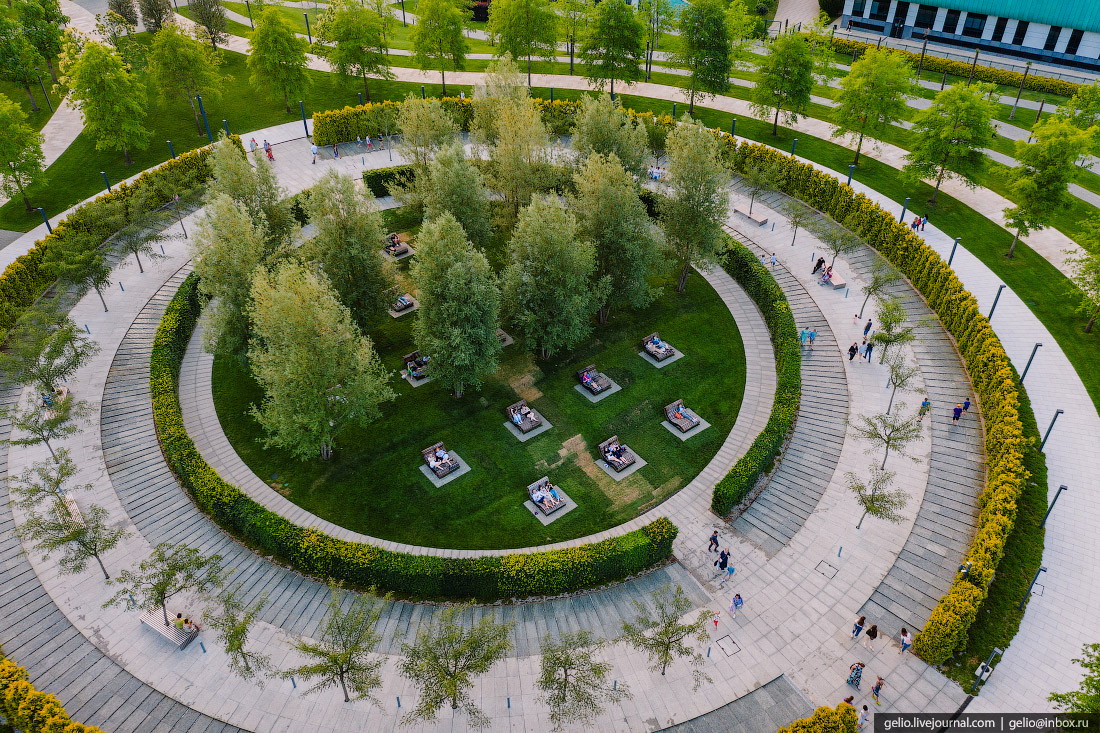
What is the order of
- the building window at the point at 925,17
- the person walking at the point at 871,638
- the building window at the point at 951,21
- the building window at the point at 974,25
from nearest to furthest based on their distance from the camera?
the person walking at the point at 871,638 → the building window at the point at 974,25 → the building window at the point at 951,21 → the building window at the point at 925,17

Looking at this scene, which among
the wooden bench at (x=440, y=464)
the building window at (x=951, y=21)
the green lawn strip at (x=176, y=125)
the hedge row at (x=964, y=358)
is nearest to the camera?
the hedge row at (x=964, y=358)

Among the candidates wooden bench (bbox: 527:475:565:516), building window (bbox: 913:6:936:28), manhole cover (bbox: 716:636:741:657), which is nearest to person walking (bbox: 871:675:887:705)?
manhole cover (bbox: 716:636:741:657)

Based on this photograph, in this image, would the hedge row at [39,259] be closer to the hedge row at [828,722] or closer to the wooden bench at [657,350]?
the wooden bench at [657,350]

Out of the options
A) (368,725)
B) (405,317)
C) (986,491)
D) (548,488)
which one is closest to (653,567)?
(548,488)

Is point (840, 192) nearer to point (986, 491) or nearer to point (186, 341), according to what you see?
point (986, 491)

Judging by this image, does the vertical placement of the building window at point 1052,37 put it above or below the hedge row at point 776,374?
above

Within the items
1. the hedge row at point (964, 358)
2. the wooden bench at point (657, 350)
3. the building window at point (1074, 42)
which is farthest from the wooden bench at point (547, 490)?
the building window at point (1074, 42)

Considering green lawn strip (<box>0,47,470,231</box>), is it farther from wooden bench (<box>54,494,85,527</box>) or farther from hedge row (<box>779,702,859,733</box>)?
hedge row (<box>779,702,859,733</box>)
